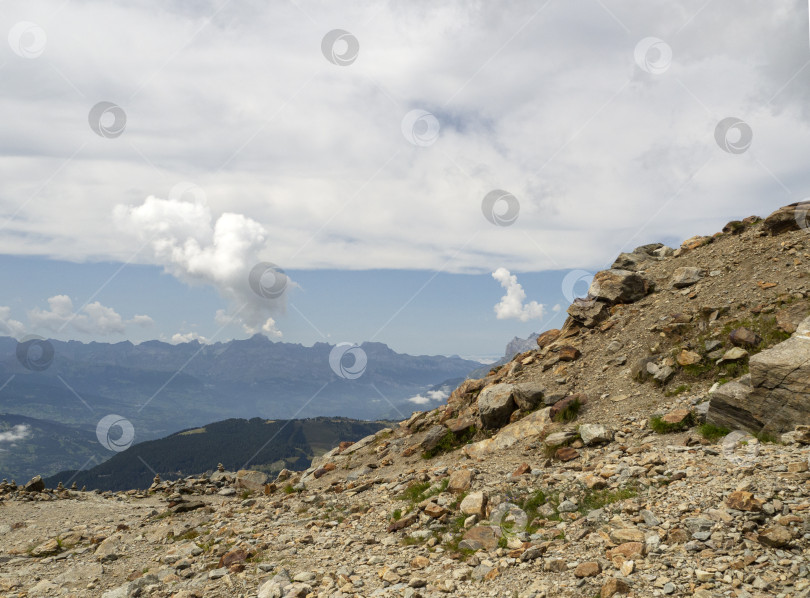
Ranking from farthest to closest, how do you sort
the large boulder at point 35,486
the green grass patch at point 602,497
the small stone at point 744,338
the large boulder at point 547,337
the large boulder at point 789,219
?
the large boulder at point 35,486, the large boulder at point 547,337, the large boulder at point 789,219, the small stone at point 744,338, the green grass patch at point 602,497

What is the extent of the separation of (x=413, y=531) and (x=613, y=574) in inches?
275

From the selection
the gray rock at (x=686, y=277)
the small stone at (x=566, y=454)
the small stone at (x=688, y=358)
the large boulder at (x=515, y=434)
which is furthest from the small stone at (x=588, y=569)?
the gray rock at (x=686, y=277)

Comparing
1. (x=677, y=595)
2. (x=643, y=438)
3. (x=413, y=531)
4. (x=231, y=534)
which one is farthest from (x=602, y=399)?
(x=231, y=534)

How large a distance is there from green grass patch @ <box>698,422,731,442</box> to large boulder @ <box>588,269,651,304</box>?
12.7m

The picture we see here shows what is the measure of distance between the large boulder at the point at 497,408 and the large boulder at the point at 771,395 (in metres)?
9.22

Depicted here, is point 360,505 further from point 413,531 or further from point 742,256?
point 742,256

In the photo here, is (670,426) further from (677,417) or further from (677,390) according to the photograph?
(677,390)

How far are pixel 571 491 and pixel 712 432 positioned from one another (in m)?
6.12

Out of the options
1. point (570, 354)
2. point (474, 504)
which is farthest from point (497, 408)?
point (474, 504)

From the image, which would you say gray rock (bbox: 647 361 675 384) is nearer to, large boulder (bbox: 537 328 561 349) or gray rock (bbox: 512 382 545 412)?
gray rock (bbox: 512 382 545 412)

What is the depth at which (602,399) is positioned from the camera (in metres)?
21.7

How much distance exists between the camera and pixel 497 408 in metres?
24.0

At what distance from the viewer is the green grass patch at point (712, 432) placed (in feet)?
53.4

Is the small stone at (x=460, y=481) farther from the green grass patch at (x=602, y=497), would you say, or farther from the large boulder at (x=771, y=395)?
the large boulder at (x=771, y=395)
